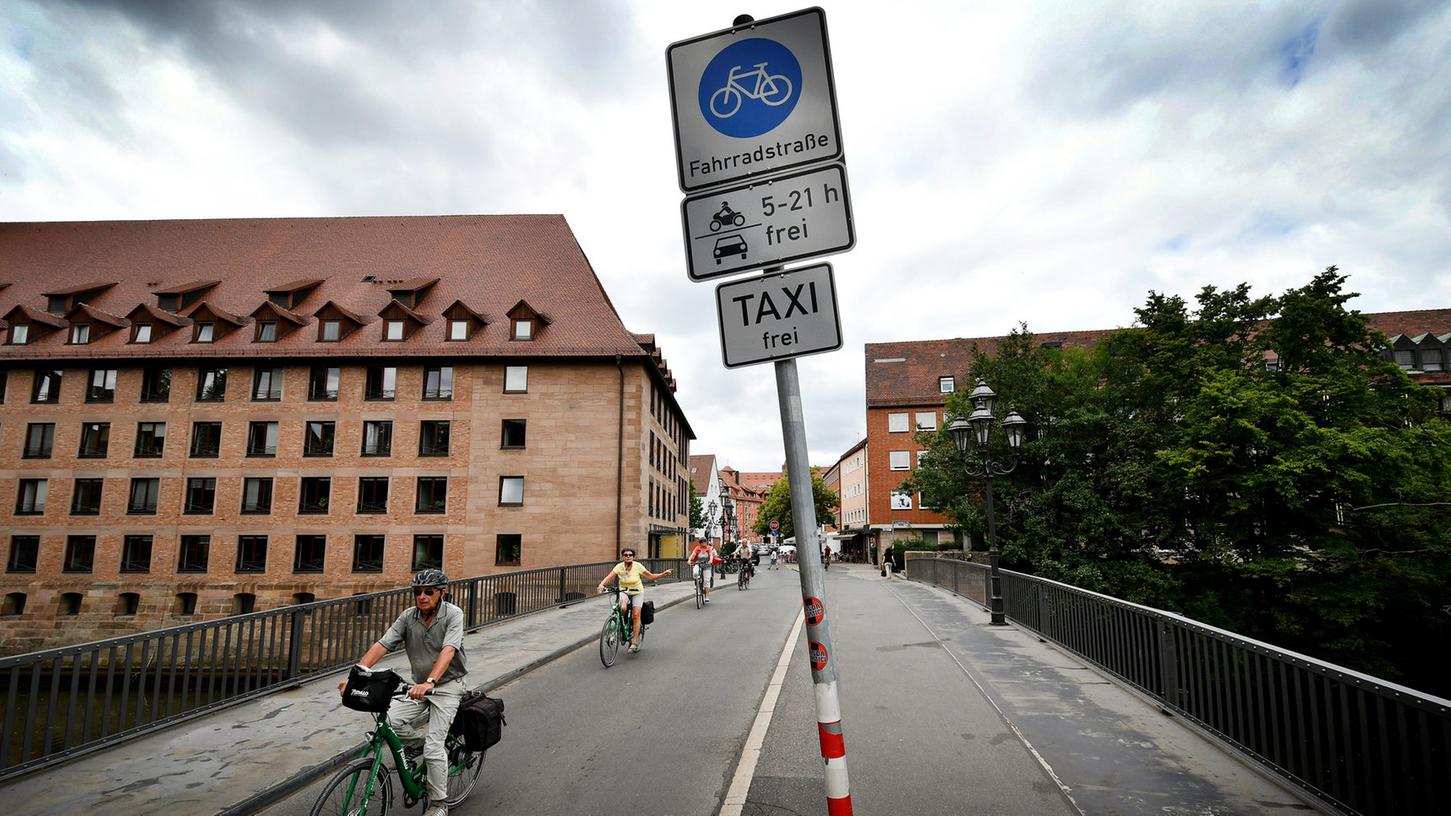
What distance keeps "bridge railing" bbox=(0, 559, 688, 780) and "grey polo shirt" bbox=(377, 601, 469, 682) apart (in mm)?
2182

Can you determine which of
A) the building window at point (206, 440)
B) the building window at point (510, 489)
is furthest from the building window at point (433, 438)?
the building window at point (206, 440)

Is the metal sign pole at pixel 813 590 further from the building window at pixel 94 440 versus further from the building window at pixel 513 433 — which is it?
the building window at pixel 94 440

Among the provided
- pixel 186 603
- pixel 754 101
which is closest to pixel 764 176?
pixel 754 101

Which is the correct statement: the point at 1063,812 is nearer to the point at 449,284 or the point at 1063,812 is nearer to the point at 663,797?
the point at 663,797

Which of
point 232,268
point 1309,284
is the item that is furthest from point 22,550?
point 1309,284

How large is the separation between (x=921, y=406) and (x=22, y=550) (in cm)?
5253

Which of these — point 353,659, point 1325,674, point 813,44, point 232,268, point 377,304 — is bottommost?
point 353,659

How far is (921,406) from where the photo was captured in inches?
2203

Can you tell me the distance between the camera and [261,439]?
31.4 meters

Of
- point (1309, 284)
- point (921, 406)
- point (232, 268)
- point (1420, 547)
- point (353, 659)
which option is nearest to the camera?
point (353, 659)

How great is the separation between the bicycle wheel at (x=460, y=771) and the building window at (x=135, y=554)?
34.2 metres

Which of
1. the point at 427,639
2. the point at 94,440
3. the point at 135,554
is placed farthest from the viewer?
the point at 94,440

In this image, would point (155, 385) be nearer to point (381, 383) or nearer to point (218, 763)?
point (381, 383)

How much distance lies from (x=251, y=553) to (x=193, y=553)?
2.49m
